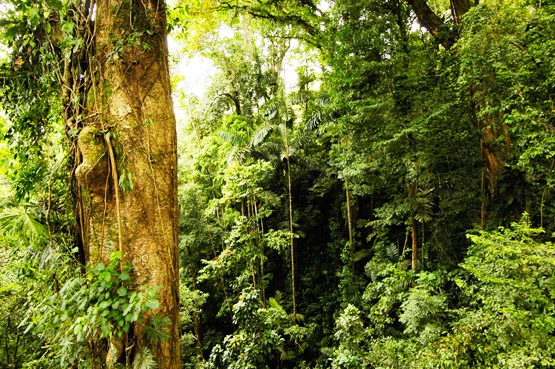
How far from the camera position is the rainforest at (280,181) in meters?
1.84

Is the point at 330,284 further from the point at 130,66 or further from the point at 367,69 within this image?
the point at 130,66

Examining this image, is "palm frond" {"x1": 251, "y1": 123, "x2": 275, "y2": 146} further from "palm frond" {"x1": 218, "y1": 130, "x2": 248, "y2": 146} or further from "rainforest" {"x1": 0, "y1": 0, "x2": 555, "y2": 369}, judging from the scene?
"palm frond" {"x1": 218, "y1": 130, "x2": 248, "y2": 146}

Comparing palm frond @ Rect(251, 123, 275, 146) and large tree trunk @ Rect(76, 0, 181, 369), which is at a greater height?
palm frond @ Rect(251, 123, 275, 146)

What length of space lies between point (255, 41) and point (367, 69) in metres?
6.14

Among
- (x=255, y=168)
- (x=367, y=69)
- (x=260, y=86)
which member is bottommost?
(x=255, y=168)

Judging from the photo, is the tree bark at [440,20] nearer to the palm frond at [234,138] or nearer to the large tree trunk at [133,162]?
the palm frond at [234,138]

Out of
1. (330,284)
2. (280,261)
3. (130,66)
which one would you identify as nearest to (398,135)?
(130,66)

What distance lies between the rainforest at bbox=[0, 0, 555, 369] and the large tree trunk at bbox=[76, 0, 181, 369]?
11 millimetres

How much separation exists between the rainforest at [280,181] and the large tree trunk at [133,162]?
0.01m

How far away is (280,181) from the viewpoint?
32.0 feet

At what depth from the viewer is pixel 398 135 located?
4617 mm

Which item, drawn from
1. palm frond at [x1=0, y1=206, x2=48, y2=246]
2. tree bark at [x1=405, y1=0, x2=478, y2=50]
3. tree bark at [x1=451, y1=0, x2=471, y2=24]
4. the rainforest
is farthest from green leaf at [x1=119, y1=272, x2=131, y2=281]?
tree bark at [x1=451, y1=0, x2=471, y2=24]

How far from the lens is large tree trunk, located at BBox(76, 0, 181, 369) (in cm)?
179

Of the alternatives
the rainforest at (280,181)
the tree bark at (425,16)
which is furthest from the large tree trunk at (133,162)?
the tree bark at (425,16)
